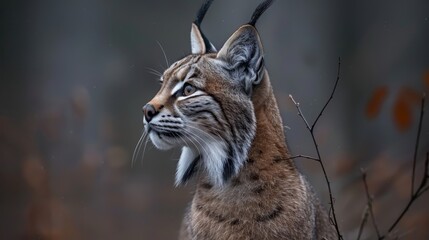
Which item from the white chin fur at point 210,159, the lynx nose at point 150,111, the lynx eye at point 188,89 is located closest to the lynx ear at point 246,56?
the lynx eye at point 188,89

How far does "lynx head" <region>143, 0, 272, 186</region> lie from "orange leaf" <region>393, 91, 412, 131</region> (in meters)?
4.07

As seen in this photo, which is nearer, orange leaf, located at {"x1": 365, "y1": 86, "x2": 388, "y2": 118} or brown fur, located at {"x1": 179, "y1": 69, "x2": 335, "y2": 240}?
brown fur, located at {"x1": 179, "y1": 69, "x2": 335, "y2": 240}

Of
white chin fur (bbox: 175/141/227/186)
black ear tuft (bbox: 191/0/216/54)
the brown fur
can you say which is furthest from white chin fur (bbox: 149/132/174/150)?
black ear tuft (bbox: 191/0/216/54)

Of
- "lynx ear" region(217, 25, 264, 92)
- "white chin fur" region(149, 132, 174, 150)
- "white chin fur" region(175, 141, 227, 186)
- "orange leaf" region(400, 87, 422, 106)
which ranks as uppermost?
"lynx ear" region(217, 25, 264, 92)

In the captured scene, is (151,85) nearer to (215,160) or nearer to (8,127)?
(8,127)

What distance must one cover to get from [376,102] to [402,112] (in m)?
0.26

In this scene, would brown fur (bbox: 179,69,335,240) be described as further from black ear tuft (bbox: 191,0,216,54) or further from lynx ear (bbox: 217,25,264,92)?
black ear tuft (bbox: 191,0,216,54)

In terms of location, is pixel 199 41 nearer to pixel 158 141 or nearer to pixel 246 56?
pixel 246 56

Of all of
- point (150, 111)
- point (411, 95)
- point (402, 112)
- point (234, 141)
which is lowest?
point (402, 112)

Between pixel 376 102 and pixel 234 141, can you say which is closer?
pixel 234 141

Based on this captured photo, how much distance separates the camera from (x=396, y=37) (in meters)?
8.67

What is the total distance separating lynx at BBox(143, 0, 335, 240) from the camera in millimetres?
4367

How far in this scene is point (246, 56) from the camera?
4.48m

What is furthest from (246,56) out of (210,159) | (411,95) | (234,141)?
(411,95)
